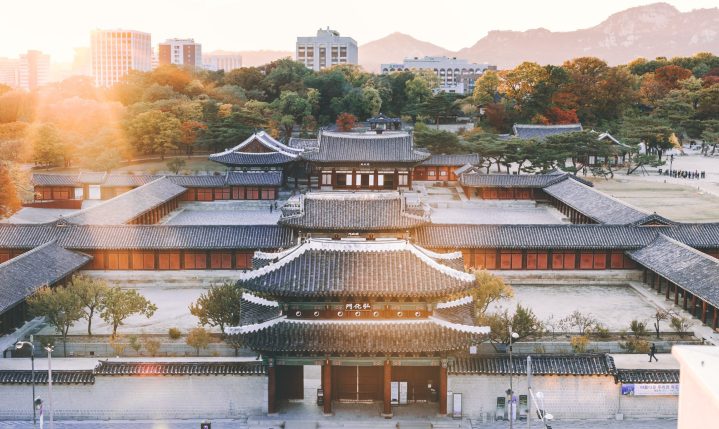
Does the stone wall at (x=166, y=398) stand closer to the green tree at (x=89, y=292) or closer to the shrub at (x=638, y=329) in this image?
the green tree at (x=89, y=292)

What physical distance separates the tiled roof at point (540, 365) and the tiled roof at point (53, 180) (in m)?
54.6

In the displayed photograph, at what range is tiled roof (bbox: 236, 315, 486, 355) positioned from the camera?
1002 inches

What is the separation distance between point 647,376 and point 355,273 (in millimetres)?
11201

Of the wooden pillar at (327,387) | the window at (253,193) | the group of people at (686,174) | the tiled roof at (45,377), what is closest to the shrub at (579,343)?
the wooden pillar at (327,387)

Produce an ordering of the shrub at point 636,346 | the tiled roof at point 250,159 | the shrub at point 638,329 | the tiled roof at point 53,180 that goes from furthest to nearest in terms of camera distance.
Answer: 1. the tiled roof at point 250,159
2. the tiled roof at point 53,180
3. the shrub at point 638,329
4. the shrub at point 636,346

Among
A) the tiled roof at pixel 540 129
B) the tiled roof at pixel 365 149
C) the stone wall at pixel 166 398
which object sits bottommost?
the stone wall at pixel 166 398

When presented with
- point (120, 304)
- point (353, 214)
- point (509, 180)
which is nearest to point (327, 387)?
point (120, 304)

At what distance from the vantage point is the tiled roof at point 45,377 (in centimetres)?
2711

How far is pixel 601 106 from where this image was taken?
370ft

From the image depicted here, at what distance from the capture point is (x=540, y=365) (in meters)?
27.6

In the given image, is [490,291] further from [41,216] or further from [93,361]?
[41,216]

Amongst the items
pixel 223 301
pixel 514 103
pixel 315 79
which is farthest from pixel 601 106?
pixel 223 301

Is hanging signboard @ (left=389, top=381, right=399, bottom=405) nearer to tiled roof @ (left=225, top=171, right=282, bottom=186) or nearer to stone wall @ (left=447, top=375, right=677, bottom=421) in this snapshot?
stone wall @ (left=447, top=375, right=677, bottom=421)

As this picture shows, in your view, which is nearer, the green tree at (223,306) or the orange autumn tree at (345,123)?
the green tree at (223,306)
